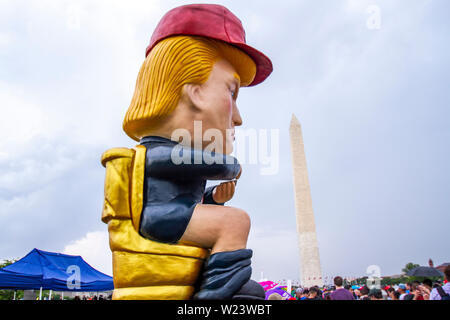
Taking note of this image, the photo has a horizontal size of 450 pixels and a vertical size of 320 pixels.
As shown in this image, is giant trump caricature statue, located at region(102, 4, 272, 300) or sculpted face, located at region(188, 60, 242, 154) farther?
sculpted face, located at region(188, 60, 242, 154)

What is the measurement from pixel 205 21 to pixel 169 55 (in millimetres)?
321

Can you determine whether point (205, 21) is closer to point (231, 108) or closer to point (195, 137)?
point (231, 108)

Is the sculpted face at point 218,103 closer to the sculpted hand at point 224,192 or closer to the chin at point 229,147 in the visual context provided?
the chin at point 229,147

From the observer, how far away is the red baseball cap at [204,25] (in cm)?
213

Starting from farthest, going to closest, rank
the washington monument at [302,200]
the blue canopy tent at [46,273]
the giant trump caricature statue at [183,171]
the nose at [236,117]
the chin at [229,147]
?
the washington monument at [302,200] → the blue canopy tent at [46,273] → the nose at [236,117] → the chin at [229,147] → the giant trump caricature statue at [183,171]

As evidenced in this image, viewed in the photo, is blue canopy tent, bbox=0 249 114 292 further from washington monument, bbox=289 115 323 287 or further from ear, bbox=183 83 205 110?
washington monument, bbox=289 115 323 287

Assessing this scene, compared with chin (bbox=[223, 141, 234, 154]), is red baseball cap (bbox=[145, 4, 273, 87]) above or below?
above

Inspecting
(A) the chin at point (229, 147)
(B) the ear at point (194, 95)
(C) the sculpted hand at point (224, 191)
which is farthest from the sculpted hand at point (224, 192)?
(B) the ear at point (194, 95)


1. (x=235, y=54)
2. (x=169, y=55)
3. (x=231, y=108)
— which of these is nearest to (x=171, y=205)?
(x=231, y=108)

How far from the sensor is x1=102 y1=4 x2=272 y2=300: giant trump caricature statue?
1725 mm

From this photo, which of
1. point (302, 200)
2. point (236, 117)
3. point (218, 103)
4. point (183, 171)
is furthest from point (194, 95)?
point (302, 200)

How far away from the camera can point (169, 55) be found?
207cm

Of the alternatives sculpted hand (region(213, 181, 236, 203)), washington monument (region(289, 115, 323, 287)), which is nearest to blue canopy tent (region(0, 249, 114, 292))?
sculpted hand (region(213, 181, 236, 203))

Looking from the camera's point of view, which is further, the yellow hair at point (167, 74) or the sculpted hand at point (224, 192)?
the sculpted hand at point (224, 192)
